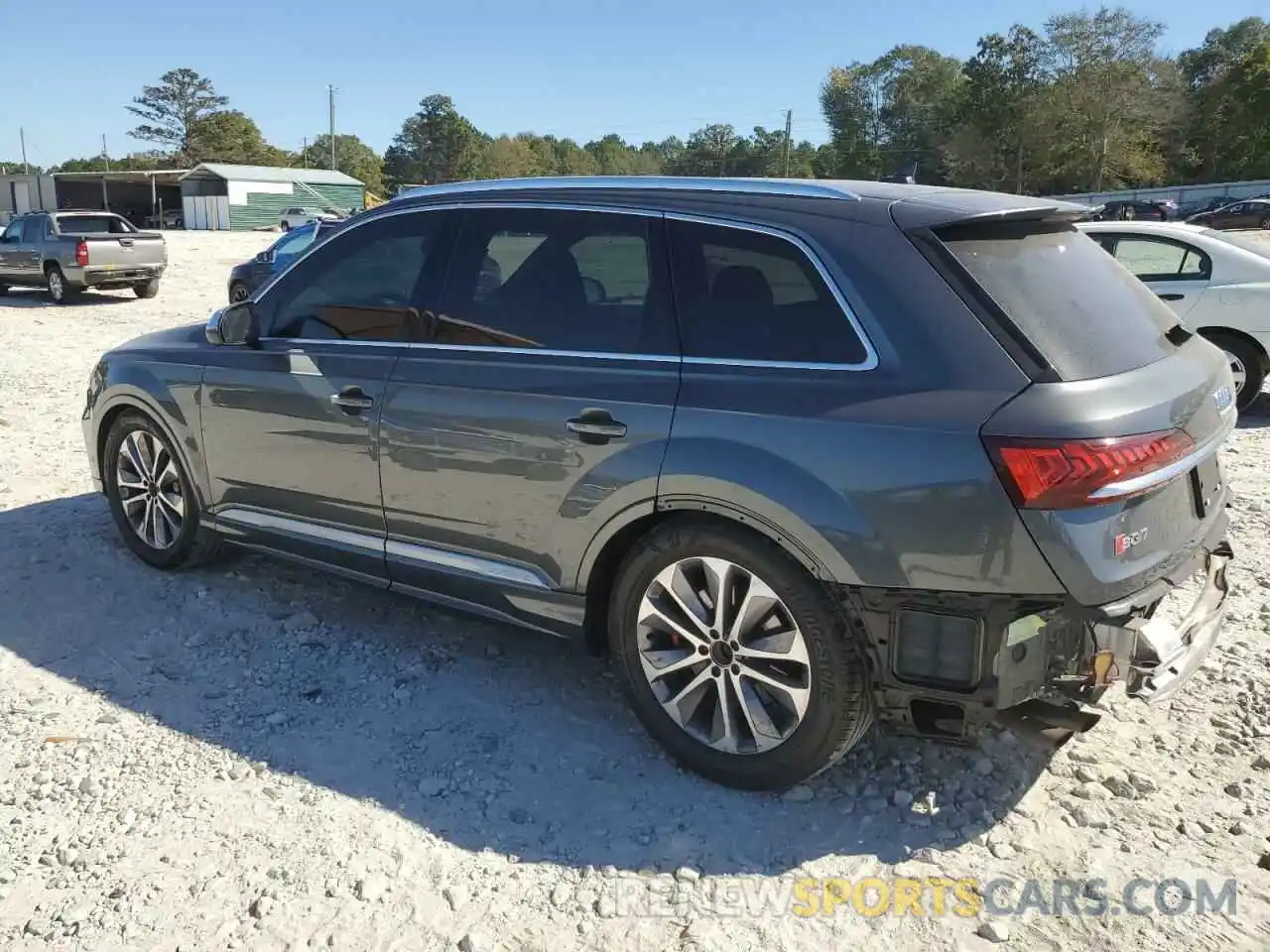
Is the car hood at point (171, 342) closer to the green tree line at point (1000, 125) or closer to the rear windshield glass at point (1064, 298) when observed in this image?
the rear windshield glass at point (1064, 298)

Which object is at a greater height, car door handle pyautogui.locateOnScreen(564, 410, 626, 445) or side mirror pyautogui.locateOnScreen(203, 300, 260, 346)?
side mirror pyautogui.locateOnScreen(203, 300, 260, 346)

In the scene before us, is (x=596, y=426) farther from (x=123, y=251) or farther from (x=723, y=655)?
(x=123, y=251)

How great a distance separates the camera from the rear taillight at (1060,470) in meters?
2.46

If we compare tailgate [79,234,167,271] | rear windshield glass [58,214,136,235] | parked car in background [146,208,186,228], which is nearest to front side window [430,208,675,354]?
tailgate [79,234,167,271]

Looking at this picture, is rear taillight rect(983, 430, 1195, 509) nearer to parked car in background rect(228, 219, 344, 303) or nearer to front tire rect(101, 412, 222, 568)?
front tire rect(101, 412, 222, 568)

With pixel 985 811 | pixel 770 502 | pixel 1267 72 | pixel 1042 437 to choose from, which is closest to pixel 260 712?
pixel 770 502

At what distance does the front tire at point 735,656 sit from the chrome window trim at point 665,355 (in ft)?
1.67

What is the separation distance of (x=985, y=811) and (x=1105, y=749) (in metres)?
0.60

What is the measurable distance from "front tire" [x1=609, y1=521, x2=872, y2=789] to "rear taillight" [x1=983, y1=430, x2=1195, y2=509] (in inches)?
24.3

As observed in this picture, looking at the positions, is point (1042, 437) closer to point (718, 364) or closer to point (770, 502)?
point (770, 502)

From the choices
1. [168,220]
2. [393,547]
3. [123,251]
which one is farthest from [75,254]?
[168,220]

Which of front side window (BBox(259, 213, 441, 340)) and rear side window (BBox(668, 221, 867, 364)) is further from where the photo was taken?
front side window (BBox(259, 213, 441, 340))

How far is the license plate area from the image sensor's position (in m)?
2.95

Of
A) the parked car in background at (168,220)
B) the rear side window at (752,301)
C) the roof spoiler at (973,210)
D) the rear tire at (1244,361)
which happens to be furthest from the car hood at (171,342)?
the parked car in background at (168,220)
